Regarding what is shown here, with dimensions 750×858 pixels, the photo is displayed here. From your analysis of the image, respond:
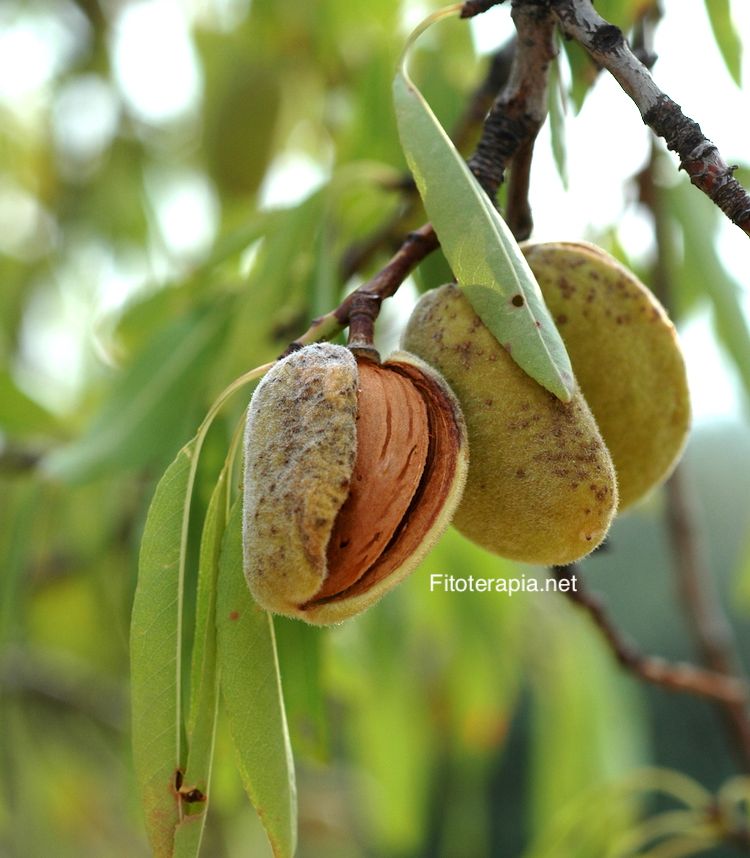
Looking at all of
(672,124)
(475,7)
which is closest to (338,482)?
(672,124)

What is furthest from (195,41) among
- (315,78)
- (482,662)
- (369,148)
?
(482,662)

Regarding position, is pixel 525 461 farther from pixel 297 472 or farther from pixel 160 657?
pixel 160 657

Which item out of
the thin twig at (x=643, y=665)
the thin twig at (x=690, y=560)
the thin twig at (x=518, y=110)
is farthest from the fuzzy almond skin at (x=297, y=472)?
the thin twig at (x=690, y=560)

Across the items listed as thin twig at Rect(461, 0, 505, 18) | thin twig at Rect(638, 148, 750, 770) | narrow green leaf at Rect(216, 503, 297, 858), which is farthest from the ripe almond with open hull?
thin twig at Rect(638, 148, 750, 770)

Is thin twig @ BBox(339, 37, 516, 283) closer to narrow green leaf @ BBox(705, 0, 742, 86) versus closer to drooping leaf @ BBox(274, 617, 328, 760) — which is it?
narrow green leaf @ BBox(705, 0, 742, 86)

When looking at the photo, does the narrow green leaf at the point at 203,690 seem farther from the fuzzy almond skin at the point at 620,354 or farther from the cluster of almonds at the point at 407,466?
the fuzzy almond skin at the point at 620,354

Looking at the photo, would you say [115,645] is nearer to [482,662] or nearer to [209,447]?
[482,662]
